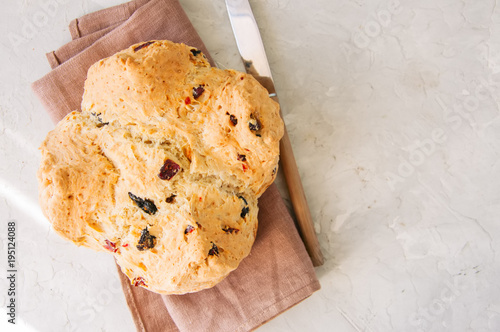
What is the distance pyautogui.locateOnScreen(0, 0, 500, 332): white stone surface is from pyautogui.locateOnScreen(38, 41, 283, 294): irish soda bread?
0.66 metres

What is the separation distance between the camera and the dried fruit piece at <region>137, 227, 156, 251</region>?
4.94 feet

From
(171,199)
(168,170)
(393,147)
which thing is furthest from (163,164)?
(393,147)

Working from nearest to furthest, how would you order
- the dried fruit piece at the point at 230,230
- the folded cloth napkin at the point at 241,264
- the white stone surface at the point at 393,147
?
the dried fruit piece at the point at 230,230 < the folded cloth napkin at the point at 241,264 < the white stone surface at the point at 393,147

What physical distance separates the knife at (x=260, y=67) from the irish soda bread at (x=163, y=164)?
0.41 m

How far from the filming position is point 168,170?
4.83 feet

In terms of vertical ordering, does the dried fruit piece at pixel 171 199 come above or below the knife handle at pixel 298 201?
above

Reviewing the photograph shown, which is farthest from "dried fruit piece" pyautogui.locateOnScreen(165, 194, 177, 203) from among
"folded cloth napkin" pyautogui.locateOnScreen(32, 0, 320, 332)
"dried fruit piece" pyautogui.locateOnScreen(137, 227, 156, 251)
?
"folded cloth napkin" pyautogui.locateOnScreen(32, 0, 320, 332)

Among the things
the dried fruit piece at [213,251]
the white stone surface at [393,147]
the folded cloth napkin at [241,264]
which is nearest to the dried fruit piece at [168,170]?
the dried fruit piece at [213,251]

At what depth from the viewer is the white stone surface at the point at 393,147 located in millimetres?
2049

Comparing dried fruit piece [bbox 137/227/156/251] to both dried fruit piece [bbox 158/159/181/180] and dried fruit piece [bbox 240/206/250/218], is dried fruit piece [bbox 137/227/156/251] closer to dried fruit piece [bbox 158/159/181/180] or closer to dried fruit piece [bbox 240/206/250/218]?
dried fruit piece [bbox 158/159/181/180]

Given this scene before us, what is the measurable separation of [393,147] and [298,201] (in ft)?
2.09

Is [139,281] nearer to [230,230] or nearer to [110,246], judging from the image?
[110,246]

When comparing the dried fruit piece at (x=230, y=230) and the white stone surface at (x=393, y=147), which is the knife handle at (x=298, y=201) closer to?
the white stone surface at (x=393, y=147)

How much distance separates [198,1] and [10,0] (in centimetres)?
118
